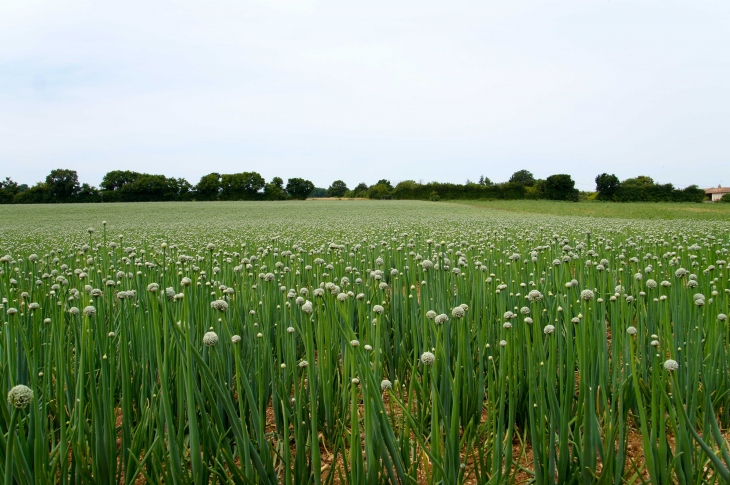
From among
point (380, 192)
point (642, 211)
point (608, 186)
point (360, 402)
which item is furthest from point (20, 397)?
point (380, 192)

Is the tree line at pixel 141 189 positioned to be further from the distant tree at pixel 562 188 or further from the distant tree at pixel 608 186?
the distant tree at pixel 608 186

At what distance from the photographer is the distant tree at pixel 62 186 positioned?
67062 millimetres

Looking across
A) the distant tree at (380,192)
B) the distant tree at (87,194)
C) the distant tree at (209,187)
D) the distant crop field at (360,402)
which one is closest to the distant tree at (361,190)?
the distant tree at (380,192)

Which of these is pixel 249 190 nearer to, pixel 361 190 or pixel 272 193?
pixel 272 193

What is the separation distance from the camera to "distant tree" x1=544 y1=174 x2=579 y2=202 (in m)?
66.0

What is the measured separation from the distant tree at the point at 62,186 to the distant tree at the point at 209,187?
17096 mm

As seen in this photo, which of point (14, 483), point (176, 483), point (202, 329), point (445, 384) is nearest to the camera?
point (176, 483)

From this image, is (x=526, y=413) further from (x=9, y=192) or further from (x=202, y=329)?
(x=9, y=192)

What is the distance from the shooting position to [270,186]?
8256cm

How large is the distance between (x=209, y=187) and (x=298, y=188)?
19.3 metres

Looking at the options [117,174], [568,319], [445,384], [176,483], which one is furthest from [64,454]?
[117,174]

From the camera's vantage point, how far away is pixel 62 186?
67.6 metres

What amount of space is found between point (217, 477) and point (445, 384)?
1.17m

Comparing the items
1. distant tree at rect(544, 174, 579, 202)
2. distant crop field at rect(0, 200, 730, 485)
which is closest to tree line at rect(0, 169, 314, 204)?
distant tree at rect(544, 174, 579, 202)
